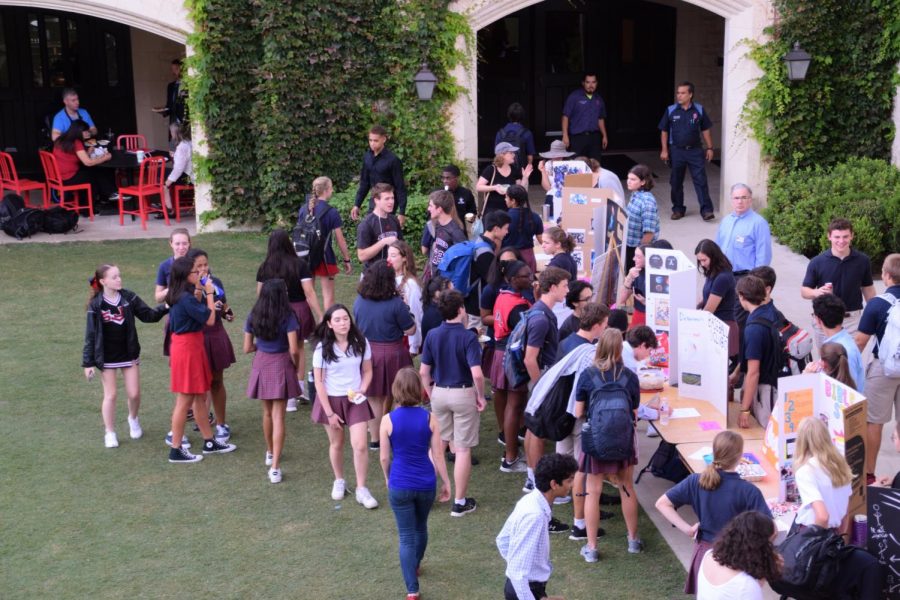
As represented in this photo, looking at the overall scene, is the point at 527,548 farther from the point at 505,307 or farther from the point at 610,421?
the point at 505,307

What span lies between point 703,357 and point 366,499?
8.08 feet

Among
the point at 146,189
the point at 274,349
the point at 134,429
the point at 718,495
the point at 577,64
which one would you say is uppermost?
the point at 577,64

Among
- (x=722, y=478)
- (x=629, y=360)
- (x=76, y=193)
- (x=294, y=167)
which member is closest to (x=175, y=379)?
(x=629, y=360)

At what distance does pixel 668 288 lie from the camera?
8102 mm

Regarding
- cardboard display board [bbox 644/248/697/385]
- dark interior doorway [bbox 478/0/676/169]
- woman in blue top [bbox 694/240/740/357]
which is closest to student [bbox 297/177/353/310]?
cardboard display board [bbox 644/248/697/385]

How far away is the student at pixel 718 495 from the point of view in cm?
551

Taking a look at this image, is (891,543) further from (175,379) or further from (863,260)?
(175,379)

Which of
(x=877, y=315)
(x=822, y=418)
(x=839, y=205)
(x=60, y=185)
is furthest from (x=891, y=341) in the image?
(x=60, y=185)

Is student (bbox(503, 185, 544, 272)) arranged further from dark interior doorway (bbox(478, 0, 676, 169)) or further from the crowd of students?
dark interior doorway (bbox(478, 0, 676, 169))

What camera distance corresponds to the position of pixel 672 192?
48.7ft

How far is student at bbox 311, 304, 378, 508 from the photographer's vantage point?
285 inches

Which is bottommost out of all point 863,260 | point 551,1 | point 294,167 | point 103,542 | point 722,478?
point 103,542

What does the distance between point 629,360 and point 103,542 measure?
11.6 ft

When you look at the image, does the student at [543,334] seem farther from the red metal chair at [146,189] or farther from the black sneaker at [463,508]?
the red metal chair at [146,189]
